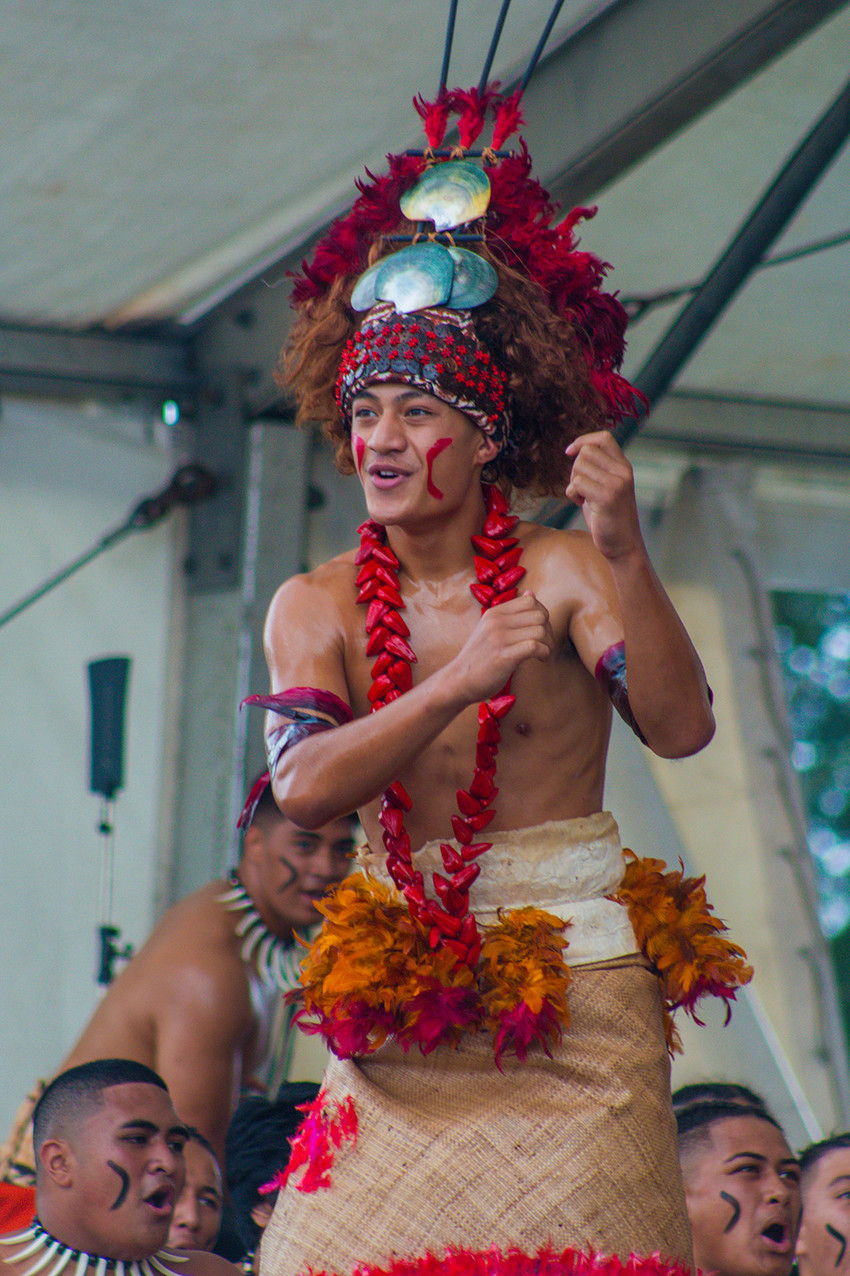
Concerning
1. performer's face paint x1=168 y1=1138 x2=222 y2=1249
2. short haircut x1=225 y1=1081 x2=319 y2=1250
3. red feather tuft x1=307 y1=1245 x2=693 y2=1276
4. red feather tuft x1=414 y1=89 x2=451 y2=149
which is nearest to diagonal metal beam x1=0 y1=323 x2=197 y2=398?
short haircut x1=225 y1=1081 x2=319 y2=1250

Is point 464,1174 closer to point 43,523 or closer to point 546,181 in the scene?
point 546,181

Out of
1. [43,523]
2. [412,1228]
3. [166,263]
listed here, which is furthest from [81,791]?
[412,1228]

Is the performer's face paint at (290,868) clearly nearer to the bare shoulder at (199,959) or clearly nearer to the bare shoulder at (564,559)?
Result: the bare shoulder at (199,959)

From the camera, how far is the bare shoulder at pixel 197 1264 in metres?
2.70

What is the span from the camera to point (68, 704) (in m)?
4.99

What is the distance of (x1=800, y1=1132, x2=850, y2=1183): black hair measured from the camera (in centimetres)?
337

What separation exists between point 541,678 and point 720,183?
329 cm

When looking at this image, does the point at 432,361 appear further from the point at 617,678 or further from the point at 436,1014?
the point at 436,1014

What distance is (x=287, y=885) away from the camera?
4.28 m

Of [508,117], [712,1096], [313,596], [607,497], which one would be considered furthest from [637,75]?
[712,1096]

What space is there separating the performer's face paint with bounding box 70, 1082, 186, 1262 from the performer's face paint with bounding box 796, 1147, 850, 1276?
145 centimetres

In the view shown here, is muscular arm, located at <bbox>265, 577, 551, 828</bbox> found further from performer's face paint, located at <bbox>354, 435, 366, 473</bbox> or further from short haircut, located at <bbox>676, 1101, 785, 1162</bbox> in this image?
short haircut, located at <bbox>676, 1101, 785, 1162</bbox>

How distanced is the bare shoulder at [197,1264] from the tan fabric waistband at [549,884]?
113 cm

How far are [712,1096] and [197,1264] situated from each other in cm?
129
